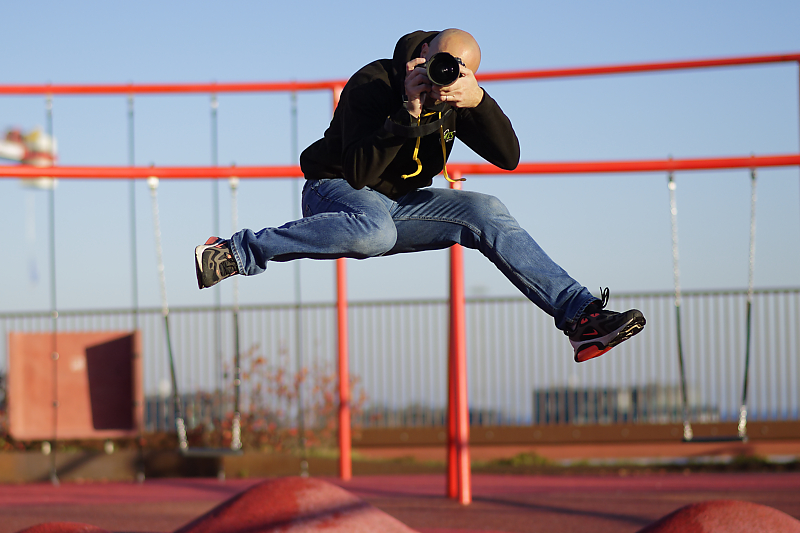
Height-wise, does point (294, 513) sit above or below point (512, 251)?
below

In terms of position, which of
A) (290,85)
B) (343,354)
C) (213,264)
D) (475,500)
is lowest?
(475,500)

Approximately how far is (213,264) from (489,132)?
1.08m

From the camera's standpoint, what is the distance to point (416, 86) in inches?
103

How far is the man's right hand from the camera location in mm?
2594

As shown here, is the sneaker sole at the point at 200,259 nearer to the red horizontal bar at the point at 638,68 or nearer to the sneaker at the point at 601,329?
the sneaker at the point at 601,329

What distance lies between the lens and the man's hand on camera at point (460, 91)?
2586 millimetres

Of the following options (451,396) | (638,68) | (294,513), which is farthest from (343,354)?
(294,513)

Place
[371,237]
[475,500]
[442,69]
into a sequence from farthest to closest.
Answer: [475,500] → [371,237] → [442,69]

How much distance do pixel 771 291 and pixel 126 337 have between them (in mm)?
6766

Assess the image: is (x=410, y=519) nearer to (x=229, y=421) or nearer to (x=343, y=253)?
(x=343, y=253)

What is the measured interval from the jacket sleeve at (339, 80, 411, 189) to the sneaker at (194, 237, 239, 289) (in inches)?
21.5

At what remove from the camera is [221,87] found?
20.2 ft

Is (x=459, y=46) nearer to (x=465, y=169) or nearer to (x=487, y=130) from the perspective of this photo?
(x=487, y=130)

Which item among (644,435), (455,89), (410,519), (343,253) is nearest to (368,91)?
(455,89)
